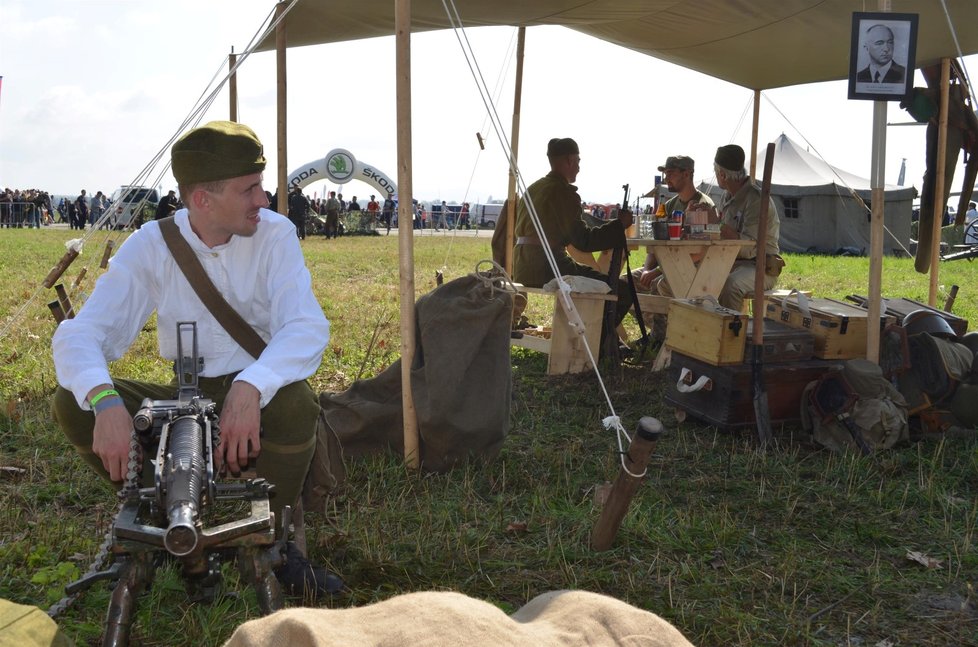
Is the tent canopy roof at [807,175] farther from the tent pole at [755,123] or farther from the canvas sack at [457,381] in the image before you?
the canvas sack at [457,381]

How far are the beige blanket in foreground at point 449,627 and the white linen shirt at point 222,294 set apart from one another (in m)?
1.38

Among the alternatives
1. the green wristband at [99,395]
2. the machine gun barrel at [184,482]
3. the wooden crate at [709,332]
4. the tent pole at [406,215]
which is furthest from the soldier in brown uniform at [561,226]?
the machine gun barrel at [184,482]

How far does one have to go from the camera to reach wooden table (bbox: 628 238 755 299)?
5.92 metres

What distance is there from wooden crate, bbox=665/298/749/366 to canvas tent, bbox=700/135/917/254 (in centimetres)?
1542

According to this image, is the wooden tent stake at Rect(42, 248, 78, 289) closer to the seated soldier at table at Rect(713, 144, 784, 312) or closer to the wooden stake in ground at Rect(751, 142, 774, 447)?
the wooden stake in ground at Rect(751, 142, 774, 447)

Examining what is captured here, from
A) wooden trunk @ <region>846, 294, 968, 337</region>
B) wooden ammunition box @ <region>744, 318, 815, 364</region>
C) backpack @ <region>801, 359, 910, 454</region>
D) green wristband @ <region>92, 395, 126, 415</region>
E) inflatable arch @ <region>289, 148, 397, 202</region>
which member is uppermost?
inflatable arch @ <region>289, 148, 397, 202</region>

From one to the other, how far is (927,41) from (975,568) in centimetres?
412

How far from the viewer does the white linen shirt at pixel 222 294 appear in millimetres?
2570

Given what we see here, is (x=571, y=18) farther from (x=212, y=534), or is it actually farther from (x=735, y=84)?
(x=212, y=534)

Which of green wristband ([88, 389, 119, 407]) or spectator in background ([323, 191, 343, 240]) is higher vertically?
spectator in background ([323, 191, 343, 240])

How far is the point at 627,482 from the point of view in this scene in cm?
289

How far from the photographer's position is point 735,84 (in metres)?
7.86

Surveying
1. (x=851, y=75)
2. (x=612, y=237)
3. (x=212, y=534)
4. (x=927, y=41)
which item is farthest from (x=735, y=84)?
(x=212, y=534)

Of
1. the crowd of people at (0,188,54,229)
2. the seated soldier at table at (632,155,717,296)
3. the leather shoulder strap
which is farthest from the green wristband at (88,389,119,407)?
the crowd of people at (0,188,54,229)
